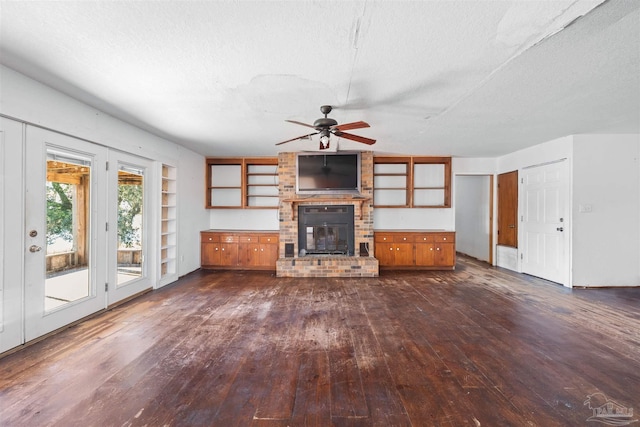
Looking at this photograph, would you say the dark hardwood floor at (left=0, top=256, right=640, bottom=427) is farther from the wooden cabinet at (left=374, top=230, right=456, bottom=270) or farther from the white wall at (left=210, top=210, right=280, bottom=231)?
the white wall at (left=210, top=210, right=280, bottom=231)

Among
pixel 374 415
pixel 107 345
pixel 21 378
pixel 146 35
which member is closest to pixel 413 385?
pixel 374 415

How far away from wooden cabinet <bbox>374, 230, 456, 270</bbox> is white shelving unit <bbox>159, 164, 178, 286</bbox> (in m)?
3.95

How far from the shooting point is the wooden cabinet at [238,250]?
18.5 ft

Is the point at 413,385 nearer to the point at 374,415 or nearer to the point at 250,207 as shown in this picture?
the point at 374,415

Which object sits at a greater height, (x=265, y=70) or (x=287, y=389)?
(x=265, y=70)

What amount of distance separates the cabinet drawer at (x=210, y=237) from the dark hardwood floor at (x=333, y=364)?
217 cm

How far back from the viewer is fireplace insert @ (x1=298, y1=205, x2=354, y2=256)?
5.58 metres

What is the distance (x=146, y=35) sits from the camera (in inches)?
71.7

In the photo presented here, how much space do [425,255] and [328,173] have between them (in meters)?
2.69

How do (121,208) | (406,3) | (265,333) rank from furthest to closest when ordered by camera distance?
1. (121,208)
2. (265,333)
3. (406,3)

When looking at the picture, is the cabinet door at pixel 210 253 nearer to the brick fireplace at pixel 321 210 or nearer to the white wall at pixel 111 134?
the white wall at pixel 111 134

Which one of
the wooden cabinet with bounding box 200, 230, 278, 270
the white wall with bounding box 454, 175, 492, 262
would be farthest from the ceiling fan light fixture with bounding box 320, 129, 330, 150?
the white wall with bounding box 454, 175, 492, 262

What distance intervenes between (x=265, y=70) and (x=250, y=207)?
404cm

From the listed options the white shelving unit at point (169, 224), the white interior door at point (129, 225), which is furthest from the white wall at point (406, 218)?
the white interior door at point (129, 225)
